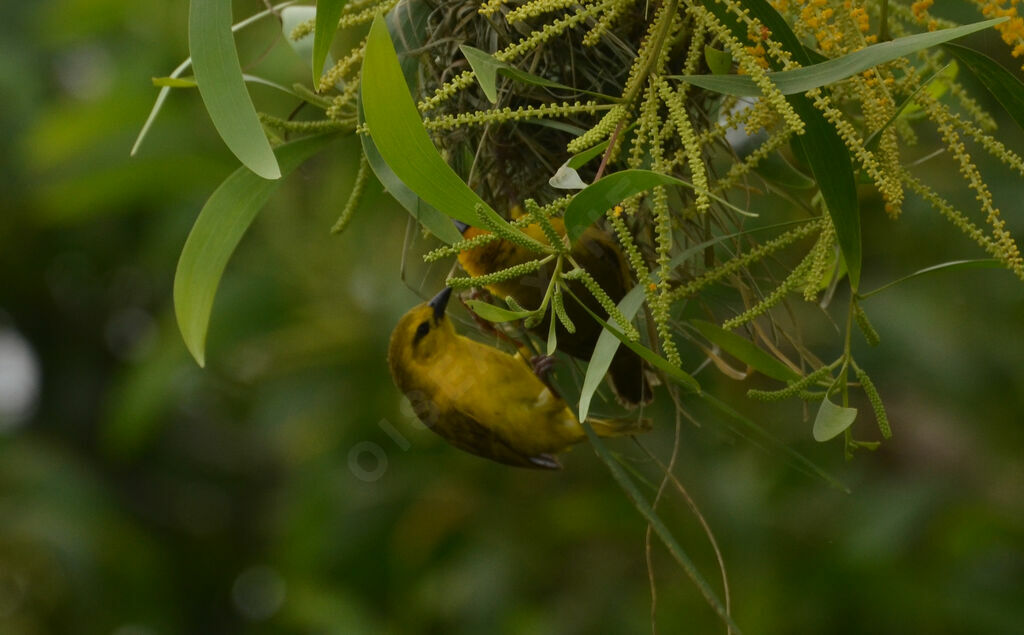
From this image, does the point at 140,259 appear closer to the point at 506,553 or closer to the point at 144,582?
the point at 144,582

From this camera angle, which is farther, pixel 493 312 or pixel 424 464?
pixel 424 464

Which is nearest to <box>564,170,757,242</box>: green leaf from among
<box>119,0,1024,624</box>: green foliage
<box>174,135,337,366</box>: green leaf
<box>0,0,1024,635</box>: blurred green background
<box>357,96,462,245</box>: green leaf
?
<box>119,0,1024,624</box>: green foliage

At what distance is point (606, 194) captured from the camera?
609 mm

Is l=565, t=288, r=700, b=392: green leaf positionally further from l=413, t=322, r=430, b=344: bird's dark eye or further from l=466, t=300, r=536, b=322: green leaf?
l=413, t=322, r=430, b=344: bird's dark eye

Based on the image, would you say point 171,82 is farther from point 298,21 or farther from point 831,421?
point 831,421

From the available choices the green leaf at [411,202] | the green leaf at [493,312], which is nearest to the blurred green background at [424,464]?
the green leaf at [411,202]

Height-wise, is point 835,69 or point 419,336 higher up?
point 835,69

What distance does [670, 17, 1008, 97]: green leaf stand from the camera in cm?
58

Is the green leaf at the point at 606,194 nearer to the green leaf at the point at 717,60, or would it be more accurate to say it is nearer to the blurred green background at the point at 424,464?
the green leaf at the point at 717,60

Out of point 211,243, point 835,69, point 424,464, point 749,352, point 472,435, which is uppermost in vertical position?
point 835,69

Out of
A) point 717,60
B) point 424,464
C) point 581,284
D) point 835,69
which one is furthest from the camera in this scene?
point 424,464

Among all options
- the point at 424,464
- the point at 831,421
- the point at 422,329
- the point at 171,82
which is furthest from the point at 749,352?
the point at 424,464

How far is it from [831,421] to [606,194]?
20cm

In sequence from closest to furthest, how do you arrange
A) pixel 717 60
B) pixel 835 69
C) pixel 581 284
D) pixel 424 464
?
pixel 835 69 → pixel 717 60 → pixel 581 284 → pixel 424 464
